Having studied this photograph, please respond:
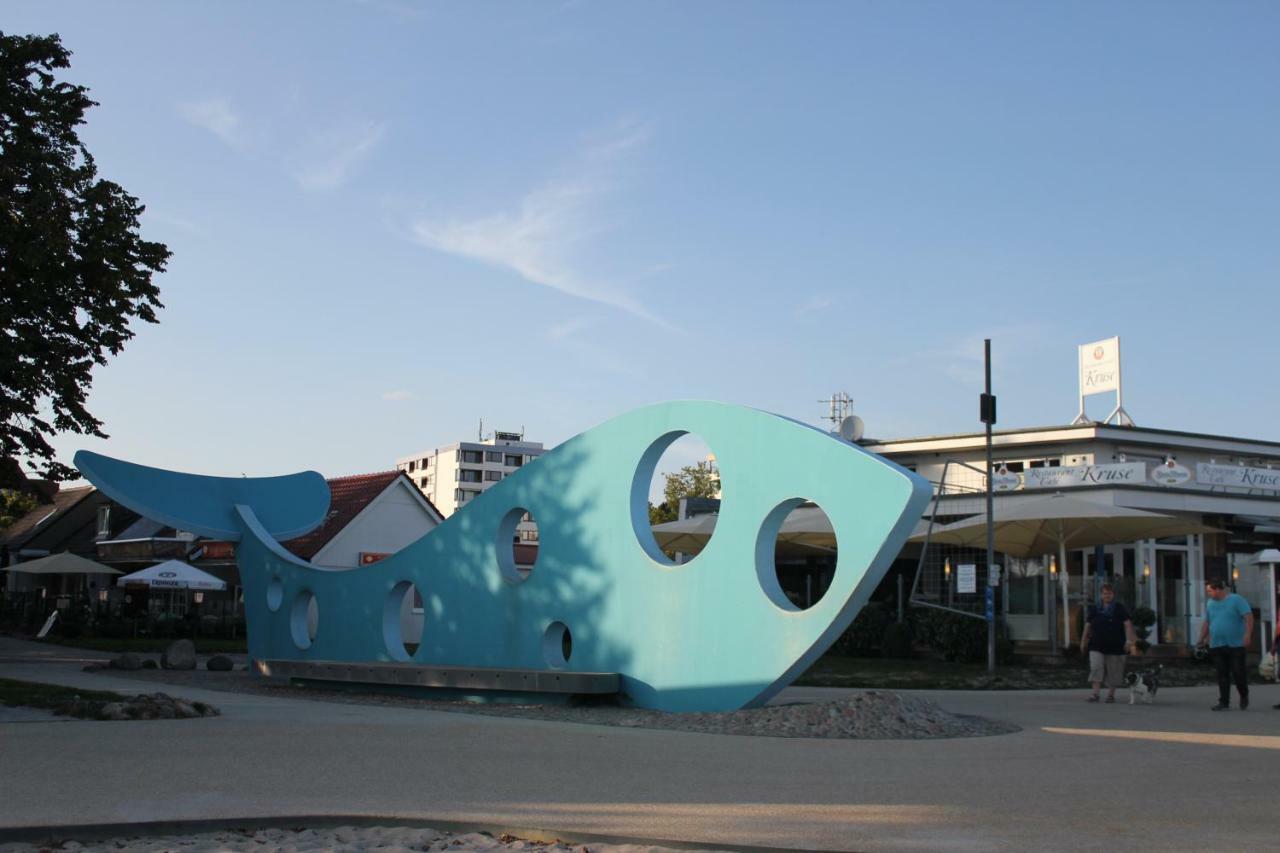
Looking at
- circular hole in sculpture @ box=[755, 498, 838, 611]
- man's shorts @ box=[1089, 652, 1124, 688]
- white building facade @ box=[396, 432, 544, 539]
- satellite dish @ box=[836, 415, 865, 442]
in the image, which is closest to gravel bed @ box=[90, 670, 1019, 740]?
circular hole in sculpture @ box=[755, 498, 838, 611]

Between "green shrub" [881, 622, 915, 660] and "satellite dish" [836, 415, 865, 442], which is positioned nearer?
"green shrub" [881, 622, 915, 660]

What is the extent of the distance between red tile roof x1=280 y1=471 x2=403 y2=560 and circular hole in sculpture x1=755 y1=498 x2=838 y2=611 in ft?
40.2

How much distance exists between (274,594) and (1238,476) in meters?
24.8

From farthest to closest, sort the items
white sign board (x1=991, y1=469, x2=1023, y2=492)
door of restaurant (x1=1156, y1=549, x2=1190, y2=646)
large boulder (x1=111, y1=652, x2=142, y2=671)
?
white sign board (x1=991, y1=469, x2=1023, y2=492)
door of restaurant (x1=1156, y1=549, x2=1190, y2=646)
large boulder (x1=111, y1=652, x2=142, y2=671)

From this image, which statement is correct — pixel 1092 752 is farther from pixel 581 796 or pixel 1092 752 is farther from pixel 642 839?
pixel 642 839

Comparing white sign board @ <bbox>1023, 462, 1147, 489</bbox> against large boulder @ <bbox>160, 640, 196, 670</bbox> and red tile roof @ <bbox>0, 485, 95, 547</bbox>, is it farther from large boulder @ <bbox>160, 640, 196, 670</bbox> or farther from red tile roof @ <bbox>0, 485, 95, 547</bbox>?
red tile roof @ <bbox>0, 485, 95, 547</bbox>

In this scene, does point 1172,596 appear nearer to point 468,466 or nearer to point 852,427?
point 852,427

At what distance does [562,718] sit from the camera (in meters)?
12.5

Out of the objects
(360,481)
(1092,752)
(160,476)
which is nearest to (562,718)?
(1092,752)

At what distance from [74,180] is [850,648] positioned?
18373mm

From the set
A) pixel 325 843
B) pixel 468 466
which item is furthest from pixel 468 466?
pixel 325 843

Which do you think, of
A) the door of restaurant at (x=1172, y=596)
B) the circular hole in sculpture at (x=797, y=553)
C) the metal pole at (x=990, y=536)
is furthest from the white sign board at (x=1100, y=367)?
the metal pole at (x=990, y=536)

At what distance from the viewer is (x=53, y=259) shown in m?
16.6

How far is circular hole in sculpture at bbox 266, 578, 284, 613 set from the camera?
64.1 feet
